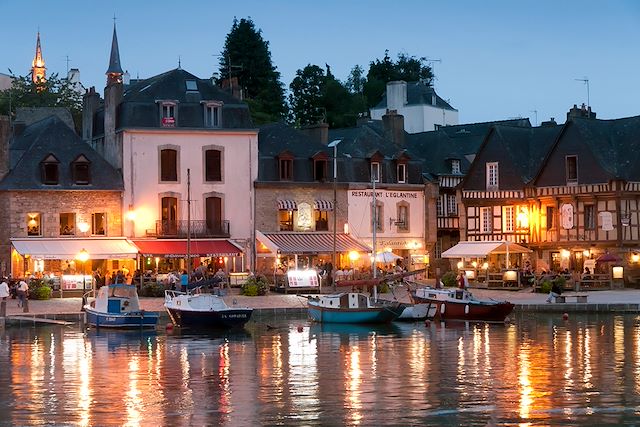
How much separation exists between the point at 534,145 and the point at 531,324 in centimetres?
2536

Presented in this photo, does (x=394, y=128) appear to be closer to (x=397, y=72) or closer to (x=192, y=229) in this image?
(x=192, y=229)

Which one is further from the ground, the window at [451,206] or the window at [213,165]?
the window at [213,165]

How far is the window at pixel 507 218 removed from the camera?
74438 millimetres

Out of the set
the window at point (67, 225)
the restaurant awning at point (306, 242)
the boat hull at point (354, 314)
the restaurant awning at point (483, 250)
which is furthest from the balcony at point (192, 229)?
the boat hull at point (354, 314)

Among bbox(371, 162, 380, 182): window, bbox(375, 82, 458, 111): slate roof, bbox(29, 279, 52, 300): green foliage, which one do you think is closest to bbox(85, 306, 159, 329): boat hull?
bbox(29, 279, 52, 300): green foliage

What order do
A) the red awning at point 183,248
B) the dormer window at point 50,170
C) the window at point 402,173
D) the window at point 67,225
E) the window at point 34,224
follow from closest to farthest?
the window at point 34,224
the red awning at point 183,248
the window at point 67,225
the dormer window at point 50,170
the window at point 402,173

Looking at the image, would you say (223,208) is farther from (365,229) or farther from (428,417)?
(428,417)

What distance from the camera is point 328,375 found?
36.9 metres

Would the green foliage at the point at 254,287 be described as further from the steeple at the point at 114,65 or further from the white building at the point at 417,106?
the white building at the point at 417,106

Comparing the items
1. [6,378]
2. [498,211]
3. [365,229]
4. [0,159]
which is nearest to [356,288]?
[365,229]

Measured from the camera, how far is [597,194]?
230 ft

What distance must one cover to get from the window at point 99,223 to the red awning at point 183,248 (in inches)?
64.2

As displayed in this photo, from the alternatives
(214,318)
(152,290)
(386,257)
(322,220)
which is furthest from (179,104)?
(214,318)

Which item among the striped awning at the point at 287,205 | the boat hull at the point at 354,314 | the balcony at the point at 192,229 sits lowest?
the boat hull at the point at 354,314
